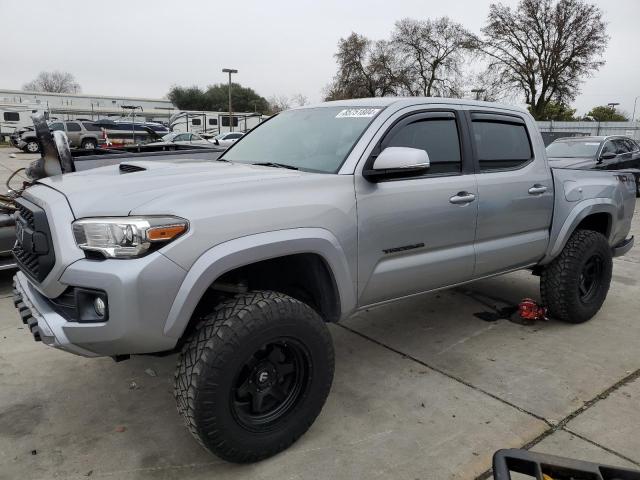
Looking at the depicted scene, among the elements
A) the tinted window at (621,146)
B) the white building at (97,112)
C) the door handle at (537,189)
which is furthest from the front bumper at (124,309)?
the white building at (97,112)

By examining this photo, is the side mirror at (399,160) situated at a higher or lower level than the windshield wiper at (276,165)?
higher

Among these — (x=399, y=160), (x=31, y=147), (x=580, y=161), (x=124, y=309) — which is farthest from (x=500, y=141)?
(x=31, y=147)

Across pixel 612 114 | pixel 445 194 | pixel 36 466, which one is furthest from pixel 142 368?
pixel 612 114

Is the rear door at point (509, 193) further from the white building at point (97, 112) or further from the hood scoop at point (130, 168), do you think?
the white building at point (97, 112)

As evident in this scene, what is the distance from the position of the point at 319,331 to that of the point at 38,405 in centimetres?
186

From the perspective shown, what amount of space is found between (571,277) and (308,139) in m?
2.54

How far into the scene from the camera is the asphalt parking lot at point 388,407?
256cm

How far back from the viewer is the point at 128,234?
215 centimetres

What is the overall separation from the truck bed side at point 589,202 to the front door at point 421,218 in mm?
1097

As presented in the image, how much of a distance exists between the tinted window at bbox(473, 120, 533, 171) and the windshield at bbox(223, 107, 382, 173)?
950 millimetres

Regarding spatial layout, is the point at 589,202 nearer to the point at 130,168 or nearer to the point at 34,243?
the point at 130,168

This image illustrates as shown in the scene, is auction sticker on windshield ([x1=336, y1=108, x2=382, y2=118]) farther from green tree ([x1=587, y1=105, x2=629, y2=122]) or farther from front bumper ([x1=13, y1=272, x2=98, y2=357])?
green tree ([x1=587, y1=105, x2=629, y2=122])

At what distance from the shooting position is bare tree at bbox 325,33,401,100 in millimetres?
41219

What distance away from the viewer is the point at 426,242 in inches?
123
